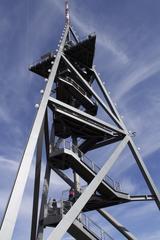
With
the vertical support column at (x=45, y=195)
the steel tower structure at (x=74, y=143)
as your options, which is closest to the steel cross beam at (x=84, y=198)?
the steel tower structure at (x=74, y=143)

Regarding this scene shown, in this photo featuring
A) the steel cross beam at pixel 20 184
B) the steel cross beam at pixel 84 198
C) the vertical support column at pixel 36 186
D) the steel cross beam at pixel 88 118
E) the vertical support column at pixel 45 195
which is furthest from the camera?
the steel cross beam at pixel 88 118

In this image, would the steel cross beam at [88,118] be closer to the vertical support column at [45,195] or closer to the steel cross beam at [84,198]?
the steel cross beam at [84,198]

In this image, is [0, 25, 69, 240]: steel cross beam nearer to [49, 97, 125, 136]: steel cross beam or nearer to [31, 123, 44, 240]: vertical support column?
[49, 97, 125, 136]: steel cross beam

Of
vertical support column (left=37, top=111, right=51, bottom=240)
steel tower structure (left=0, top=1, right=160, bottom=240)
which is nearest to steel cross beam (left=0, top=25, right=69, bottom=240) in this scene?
steel tower structure (left=0, top=1, right=160, bottom=240)

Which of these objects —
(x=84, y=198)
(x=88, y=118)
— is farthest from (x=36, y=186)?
(x=88, y=118)

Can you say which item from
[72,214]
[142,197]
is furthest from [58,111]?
[142,197]

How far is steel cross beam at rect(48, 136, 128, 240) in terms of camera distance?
15220 millimetres

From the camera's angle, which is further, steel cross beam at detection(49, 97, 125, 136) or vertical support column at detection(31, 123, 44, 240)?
steel cross beam at detection(49, 97, 125, 136)

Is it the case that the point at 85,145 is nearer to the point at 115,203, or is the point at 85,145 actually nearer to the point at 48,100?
the point at 115,203

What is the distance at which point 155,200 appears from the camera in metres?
22.2

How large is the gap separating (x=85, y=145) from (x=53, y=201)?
6.33 meters

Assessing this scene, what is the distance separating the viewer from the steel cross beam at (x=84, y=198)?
15.2 metres

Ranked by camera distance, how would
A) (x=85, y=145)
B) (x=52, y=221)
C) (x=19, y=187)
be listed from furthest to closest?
1. (x=85, y=145)
2. (x=52, y=221)
3. (x=19, y=187)

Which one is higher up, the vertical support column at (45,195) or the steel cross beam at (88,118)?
the steel cross beam at (88,118)
